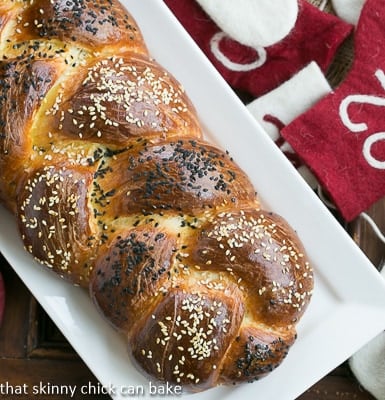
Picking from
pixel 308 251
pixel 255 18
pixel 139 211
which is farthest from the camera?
pixel 255 18

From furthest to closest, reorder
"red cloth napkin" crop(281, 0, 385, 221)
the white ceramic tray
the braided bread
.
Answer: "red cloth napkin" crop(281, 0, 385, 221) < the white ceramic tray < the braided bread

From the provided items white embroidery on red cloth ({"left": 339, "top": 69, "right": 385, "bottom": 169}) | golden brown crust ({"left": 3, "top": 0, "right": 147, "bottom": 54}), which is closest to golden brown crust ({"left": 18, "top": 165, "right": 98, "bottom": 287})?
golden brown crust ({"left": 3, "top": 0, "right": 147, "bottom": 54})

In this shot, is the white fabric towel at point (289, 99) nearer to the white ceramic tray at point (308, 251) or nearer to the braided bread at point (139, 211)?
the white ceramic tray at point (308, 251)

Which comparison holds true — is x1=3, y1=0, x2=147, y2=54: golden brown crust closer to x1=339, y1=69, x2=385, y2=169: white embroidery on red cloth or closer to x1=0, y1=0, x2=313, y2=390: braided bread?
x1=0, y1=0, x2=313, y2=390: braided bread

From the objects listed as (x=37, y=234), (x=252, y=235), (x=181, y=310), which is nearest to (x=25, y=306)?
(x=37, y=234)

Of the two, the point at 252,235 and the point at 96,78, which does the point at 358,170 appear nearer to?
the point at 252,235

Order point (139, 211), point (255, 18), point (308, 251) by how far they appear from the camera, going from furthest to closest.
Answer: point (255, 18), point (308, 251), point (139, 211)

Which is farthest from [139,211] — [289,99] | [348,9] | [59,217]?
[348,9]

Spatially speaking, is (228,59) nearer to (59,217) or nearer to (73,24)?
(73,24)
